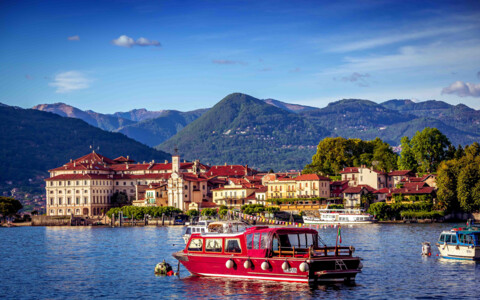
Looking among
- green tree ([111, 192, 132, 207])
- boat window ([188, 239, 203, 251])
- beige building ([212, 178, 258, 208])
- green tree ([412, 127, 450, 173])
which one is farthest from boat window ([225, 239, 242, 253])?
green tree ([111, 192, 132, 207])

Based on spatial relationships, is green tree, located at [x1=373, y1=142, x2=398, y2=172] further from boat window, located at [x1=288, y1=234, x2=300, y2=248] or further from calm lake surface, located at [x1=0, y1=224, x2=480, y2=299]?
boat window, located at [x1=288, y1=234, x2=300, y2=248]

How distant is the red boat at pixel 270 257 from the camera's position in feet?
137

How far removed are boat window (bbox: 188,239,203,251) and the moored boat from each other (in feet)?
68.0

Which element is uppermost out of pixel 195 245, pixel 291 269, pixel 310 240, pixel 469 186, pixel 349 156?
pixel 349 156

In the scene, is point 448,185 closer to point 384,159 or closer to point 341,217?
point 341,217

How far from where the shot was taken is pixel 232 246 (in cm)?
4556

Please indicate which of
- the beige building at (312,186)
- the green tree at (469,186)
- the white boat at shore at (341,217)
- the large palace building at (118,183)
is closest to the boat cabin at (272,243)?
the white boat at shore at (341,217)

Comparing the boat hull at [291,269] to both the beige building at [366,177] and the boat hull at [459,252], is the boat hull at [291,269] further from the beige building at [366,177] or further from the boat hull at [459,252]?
the beige building at [366,177]

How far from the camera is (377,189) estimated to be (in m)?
139

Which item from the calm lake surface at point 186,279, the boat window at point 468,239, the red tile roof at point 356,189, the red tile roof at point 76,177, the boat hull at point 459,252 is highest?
the red tile roof at point 76,177

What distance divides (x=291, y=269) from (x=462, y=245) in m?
19.9

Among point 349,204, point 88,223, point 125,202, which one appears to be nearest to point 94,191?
point 125,202

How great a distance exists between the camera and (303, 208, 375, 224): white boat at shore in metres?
120

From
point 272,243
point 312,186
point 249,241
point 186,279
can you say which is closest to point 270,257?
point 272,243
